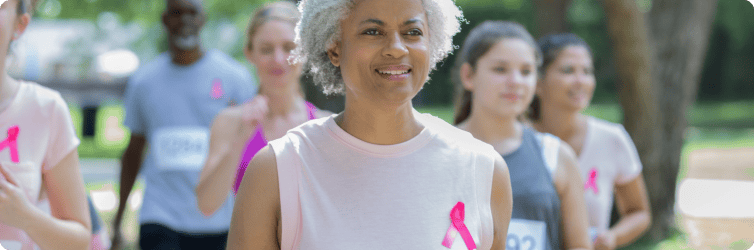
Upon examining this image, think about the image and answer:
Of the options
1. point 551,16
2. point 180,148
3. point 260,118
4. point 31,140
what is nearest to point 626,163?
point 260,118

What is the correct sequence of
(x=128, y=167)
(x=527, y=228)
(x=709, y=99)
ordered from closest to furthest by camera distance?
1. (x=527, y=228)
2. (x=128, y=167)
3. (x=709, y=99)

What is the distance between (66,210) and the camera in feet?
7.01

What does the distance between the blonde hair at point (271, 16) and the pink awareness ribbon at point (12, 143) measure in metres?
1.34

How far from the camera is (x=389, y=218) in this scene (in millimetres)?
1806

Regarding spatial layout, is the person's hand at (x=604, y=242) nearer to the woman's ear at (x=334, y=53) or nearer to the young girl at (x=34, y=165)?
the woman's ear at (x=334, y=53)

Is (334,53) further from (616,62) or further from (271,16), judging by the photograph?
(616,62)

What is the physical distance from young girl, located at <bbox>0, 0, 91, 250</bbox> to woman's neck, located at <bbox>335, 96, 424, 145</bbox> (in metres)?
0.85

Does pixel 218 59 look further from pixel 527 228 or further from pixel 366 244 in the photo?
pixel 366 244

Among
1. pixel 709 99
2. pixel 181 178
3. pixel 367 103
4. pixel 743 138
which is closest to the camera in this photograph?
pixel 367 103

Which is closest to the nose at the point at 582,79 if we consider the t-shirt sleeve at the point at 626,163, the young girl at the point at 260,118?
the t-shirt sleeve at the point at 626,163

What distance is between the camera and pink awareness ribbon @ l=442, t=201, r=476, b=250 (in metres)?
1.84

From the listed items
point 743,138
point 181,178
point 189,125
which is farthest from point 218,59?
point 743,138

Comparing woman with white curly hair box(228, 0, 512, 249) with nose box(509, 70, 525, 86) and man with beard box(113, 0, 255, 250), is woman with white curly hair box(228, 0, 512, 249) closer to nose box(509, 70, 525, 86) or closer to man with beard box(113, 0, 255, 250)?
nose box(509, 70, 525, 86)

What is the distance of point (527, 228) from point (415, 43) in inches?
44.8
